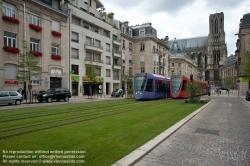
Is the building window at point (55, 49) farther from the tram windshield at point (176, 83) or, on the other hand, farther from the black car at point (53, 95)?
the tram windshield at point (176, 83)

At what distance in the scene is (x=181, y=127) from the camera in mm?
7809

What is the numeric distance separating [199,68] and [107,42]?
282ft

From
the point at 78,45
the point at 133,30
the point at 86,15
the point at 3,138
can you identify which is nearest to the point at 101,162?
the point at 3,138

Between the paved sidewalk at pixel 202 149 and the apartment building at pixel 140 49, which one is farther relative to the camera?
the apartment building at pixel 140 49

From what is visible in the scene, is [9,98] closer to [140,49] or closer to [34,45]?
[34,45]

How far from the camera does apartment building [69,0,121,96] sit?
3284 cm

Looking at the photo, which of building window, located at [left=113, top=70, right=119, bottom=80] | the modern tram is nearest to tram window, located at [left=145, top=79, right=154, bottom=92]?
the modern tram

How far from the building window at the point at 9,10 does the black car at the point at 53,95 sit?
10.8 meters

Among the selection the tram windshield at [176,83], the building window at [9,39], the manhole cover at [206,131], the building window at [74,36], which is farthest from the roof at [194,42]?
the manhole cover at [206,131]

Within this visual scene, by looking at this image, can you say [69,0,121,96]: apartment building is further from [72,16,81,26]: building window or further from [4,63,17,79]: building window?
[4,63,17,79]: building window

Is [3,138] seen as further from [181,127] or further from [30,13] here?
[30,13]

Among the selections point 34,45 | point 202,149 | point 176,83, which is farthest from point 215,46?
point 202,149

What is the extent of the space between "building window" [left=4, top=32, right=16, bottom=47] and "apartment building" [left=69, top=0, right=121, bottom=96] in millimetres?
9655

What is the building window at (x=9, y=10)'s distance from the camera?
2252cm
